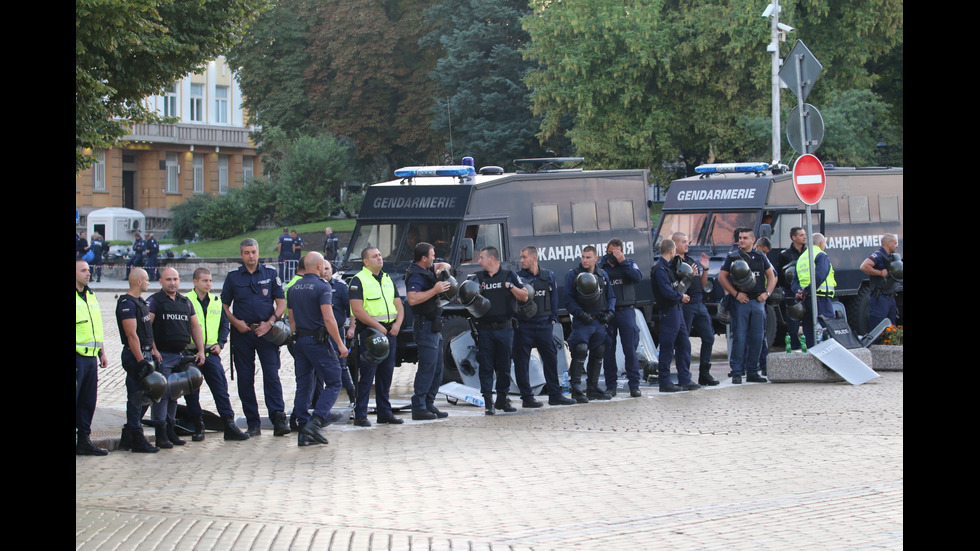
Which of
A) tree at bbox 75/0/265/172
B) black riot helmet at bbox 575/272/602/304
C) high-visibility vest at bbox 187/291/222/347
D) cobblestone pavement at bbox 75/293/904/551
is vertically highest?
tree at bbox 75/0/265/172

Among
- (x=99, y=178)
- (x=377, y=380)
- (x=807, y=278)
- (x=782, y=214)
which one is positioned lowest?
(x=377, y=380)

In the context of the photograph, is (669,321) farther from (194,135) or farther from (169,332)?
(194,135)

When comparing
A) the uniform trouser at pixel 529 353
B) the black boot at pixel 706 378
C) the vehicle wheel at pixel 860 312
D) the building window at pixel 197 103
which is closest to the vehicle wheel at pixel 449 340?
the uniform trouser at pixel 529 353

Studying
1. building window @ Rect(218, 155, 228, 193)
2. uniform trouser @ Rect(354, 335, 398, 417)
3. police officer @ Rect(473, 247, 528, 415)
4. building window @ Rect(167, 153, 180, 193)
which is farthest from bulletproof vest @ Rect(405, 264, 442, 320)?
building window @ Rect(218, 155, 228, 193)

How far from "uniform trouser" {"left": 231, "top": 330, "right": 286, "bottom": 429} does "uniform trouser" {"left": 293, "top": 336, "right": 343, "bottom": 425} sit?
1.31ft

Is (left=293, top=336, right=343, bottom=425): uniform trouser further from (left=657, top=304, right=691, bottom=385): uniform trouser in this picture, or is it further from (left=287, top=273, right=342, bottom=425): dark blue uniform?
(left=657, top=304, right=691, bottom=385): uniform trouser

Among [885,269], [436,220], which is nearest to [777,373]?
[885,269]

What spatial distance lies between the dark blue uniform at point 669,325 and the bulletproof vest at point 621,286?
41 cm

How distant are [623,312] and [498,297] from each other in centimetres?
193

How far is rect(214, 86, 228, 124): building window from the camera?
61250 mm

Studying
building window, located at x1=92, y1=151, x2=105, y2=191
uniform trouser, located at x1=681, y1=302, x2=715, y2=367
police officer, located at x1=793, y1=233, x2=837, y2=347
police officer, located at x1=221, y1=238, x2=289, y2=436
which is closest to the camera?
police officer, located at x1=221, y1=238, x2=289, y2=436

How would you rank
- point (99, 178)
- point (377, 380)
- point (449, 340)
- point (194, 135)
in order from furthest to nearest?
point (194, 135)
point (99, 178)
point (449, 340)
point (377, 380)

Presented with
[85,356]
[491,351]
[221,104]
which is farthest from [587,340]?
[221,104]

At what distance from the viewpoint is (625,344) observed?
13.7m
